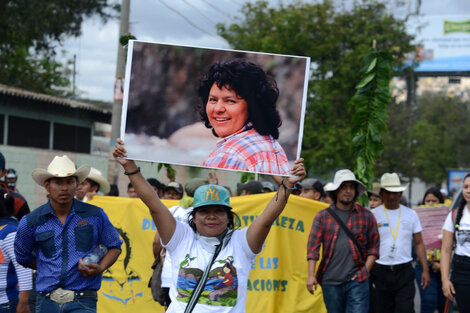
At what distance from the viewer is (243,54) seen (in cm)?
468

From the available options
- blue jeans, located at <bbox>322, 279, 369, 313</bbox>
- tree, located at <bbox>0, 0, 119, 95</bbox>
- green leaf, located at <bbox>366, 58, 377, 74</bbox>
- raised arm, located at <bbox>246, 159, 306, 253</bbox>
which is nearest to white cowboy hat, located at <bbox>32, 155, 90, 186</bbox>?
raised arm, located at <bbox>246, 159, 306, 253</bbox>

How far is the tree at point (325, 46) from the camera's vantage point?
26.0 metres

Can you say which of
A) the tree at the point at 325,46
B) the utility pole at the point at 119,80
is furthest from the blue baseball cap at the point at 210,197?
the tree at the point at 325,46

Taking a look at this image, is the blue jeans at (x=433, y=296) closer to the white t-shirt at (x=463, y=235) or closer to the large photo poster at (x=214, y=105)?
the white t-shirt at (x=463, y=235)

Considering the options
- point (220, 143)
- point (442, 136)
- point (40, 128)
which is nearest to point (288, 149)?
point (220, 143)

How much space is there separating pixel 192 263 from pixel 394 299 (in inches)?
173

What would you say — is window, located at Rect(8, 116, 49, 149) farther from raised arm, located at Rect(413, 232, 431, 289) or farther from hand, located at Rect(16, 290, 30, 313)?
hand, located at Rect(16, 290, 30, 313)

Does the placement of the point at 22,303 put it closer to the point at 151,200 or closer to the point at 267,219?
the point at 151,200

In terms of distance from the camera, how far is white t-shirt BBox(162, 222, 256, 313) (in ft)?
13.9

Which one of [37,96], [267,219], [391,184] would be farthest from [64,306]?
[37,96]

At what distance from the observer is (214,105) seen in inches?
186

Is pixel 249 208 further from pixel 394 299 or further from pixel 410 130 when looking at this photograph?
pixel 410 130

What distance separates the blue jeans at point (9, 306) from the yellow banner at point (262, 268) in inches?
119

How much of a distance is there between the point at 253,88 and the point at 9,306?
2.67 meters
